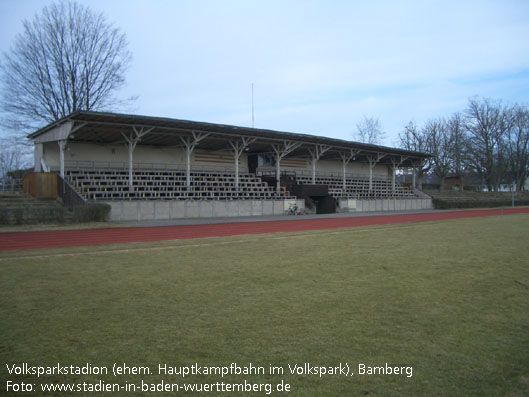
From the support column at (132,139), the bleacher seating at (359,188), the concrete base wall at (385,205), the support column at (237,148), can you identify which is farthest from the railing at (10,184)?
the concrete base wall at (385,205)

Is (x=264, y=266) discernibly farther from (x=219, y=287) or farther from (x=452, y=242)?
(x=452, y=242)

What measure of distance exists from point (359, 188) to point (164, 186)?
2541cm

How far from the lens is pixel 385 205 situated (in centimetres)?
4538

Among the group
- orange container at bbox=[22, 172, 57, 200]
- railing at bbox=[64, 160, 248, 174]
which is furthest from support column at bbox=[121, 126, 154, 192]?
orange container at bbox=[22, 172, 57, 200]

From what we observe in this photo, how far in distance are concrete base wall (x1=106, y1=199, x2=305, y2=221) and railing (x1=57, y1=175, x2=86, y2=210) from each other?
77.8 inches

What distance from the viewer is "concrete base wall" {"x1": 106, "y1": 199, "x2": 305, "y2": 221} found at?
2692cm

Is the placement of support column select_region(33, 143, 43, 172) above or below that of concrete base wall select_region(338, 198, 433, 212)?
above

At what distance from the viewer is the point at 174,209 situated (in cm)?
2920

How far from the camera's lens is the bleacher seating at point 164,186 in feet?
92.7

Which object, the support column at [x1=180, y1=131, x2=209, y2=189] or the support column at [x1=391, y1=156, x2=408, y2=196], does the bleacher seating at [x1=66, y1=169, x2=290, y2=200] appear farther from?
the support column at [x1=391, y1=156, x2=408, y2=196]

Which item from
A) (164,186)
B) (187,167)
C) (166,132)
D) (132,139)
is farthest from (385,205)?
(132,139)

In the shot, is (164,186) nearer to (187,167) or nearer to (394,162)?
(187,167)

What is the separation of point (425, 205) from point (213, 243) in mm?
41975

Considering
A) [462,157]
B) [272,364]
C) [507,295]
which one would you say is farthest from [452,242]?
[462,157]
